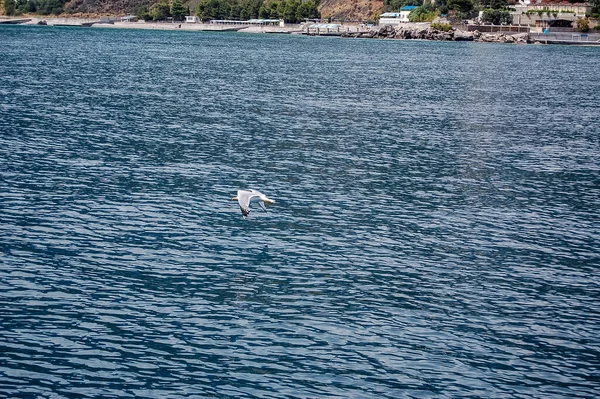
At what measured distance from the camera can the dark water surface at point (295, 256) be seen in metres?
23.1

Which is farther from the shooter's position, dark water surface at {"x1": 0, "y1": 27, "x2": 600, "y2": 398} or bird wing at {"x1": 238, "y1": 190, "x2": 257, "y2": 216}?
bird wing at {"x1": 238, "y1": 190, "x2": 257, "y2": 216}

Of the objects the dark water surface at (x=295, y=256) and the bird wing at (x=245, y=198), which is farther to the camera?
the bird wing at (x=245, y=198)

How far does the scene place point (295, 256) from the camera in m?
33.1

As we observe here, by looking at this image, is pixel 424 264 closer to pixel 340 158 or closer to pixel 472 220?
pixel 472 220

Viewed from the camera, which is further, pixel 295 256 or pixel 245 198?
pixel 245 198

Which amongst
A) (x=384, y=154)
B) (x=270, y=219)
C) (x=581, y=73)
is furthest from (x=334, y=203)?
(x=581, y=73)

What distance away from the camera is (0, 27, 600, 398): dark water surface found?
75.9ft

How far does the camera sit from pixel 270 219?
126ft

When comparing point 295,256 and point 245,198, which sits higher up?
point 245,198

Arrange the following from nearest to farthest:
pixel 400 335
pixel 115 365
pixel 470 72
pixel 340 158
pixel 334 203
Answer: pixel 115 365 → pixel 400 335 → pixel 334 203 → pixel 340 158 → pixel 470 72

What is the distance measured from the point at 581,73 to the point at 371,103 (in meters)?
69.4

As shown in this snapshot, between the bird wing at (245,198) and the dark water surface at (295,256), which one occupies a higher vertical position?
the bird wing at (245,198)

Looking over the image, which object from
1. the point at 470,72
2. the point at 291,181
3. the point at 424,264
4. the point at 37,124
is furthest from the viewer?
the point at 470,72

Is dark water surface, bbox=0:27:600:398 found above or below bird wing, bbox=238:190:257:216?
below
